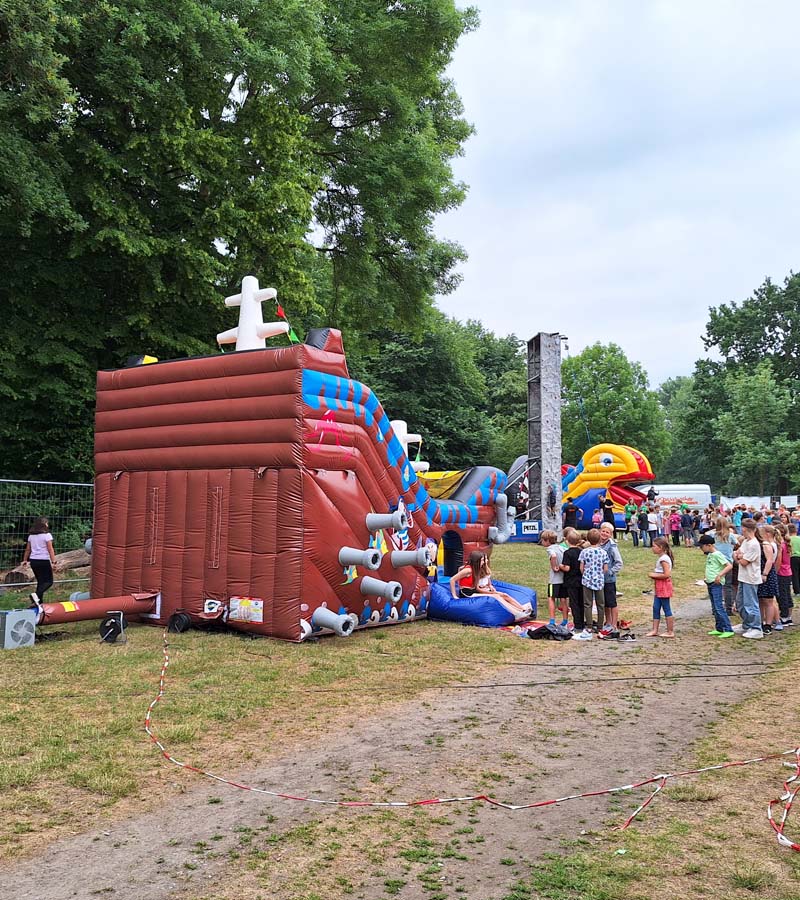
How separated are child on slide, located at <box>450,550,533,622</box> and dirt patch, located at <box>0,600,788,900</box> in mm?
3413

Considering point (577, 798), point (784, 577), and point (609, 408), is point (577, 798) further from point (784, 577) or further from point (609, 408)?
point (609, 408)

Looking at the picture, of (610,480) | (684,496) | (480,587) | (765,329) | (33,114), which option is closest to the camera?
(33,114)

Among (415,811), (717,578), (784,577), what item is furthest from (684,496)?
(415,811)

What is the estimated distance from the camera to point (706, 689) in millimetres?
6910

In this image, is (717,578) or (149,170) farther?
(149,170)

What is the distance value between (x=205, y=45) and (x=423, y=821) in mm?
12265

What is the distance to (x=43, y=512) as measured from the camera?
42.5 feet

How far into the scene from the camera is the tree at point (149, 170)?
1196 cm

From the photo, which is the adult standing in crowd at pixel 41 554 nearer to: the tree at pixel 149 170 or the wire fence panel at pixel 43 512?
the wire fence panel at pixel 43 512

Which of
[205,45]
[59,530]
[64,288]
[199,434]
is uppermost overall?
[205,45]

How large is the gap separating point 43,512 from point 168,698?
306 inches

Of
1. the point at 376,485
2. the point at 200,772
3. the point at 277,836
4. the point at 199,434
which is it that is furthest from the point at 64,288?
the point at 277,836

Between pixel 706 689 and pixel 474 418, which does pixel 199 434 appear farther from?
→ pixel 474 418

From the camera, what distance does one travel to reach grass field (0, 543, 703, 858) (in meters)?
4.38
